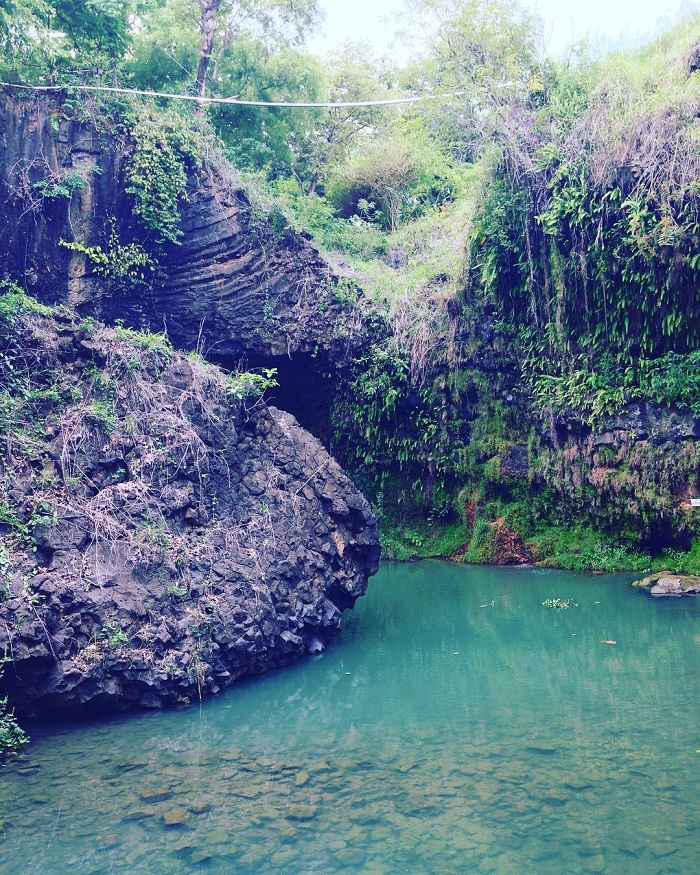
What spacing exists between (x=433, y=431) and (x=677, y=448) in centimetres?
446

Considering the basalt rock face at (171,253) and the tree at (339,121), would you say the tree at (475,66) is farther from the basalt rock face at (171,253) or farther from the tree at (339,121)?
the basalt rock face at (171,253)

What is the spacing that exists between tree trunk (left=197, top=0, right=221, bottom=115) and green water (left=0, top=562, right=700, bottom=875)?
44.3 feet

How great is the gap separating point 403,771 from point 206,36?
1643cm

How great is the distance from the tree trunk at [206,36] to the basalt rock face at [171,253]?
5.17m

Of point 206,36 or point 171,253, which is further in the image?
point 206,36

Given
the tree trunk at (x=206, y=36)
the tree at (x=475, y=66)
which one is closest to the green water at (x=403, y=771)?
the tree at (x=475, y=66)

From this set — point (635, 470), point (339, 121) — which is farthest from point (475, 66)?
point (635, 470)

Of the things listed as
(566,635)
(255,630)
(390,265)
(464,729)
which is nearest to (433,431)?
(390,265)

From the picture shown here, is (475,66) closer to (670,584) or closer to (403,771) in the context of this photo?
(670,584)

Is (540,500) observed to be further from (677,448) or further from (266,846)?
(266,846)

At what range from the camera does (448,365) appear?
13969 mm

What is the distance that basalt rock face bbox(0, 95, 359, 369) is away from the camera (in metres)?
11.1

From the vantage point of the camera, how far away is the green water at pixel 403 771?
4332mm

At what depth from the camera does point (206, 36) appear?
54.6 ft
